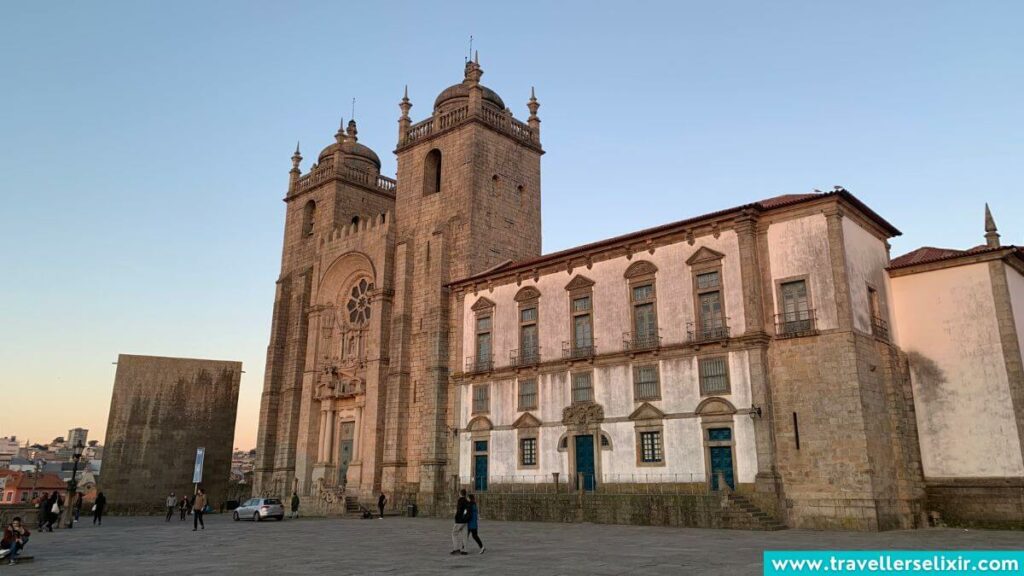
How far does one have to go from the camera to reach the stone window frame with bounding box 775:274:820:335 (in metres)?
24.0

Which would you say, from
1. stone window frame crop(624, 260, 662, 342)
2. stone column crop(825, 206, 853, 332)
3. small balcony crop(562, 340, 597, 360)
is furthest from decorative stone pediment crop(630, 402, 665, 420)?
stone column crop(825, 206, 853, 332)

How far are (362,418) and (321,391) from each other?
13.4 ft

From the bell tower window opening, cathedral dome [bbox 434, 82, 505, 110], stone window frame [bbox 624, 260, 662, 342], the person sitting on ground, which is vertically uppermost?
cathedral dome [bbox 434, 82, 505, 110]

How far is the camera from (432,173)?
4106 cm

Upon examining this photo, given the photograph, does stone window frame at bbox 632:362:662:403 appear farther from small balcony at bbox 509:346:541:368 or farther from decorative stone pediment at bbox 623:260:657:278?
small balcony at bbox 509:346:541:368

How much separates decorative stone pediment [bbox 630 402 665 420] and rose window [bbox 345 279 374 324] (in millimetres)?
19944

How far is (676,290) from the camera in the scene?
90.1 feet

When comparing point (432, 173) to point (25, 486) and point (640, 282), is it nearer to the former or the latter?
point (640, 282)

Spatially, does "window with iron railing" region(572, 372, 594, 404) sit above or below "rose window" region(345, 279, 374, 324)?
below

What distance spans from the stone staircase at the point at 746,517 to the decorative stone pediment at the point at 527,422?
9.59 metres

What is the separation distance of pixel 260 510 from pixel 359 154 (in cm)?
2552

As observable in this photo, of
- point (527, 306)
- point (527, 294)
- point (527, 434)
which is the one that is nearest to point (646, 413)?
point (527, 434)

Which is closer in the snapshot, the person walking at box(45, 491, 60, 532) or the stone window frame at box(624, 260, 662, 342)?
the person walking at box(45, 491, 60, 532)

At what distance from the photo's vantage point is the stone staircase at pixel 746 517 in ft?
72.7
